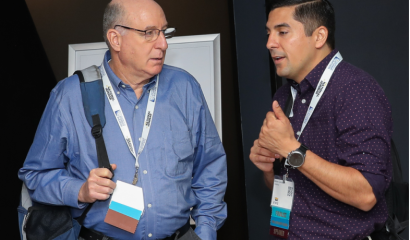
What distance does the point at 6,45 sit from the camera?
304 centimetres

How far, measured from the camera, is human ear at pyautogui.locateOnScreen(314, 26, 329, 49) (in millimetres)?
2189

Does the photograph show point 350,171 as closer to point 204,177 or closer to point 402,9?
point 204,177

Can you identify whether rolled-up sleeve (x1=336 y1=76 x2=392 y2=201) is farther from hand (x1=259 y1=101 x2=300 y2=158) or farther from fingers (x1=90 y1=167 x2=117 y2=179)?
fingers (x1=90 y1=167 x2=117 y2=179)

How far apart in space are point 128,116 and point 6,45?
1511mm

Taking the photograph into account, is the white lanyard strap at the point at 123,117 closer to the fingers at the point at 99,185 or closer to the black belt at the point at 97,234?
the fingers at the point at 99,185

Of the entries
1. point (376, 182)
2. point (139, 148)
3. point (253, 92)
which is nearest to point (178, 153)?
point (139, 148)

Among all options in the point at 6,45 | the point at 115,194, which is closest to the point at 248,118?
the point at 115,194

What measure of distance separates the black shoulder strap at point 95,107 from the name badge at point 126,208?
0.40ft

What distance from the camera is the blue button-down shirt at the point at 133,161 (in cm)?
202

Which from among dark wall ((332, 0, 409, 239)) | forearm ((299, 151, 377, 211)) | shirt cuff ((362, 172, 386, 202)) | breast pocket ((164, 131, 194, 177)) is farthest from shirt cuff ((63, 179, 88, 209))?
dark wall ((332, 0, 409, 239))

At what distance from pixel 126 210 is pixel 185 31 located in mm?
1715

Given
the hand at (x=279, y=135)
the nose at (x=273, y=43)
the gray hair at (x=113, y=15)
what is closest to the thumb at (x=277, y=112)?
the hand at (x=279, y=135)

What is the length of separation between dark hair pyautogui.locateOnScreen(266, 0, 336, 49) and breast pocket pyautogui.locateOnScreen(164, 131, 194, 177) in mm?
867

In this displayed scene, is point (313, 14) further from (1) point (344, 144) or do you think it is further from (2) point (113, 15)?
(2) point (113, 15)
